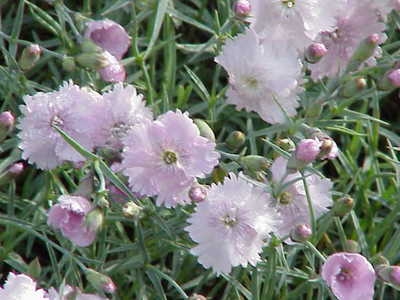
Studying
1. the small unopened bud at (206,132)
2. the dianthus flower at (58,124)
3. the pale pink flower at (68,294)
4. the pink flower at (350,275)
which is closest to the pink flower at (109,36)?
the dianthus flower at (58,124)

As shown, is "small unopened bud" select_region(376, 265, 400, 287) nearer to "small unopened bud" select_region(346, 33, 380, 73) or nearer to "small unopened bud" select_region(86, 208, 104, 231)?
"small unopened bud" select_region(346, 33, 380, 73)

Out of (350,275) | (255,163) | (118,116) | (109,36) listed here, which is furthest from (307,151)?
(109,36)

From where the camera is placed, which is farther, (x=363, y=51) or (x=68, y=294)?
(x=363, y=51)

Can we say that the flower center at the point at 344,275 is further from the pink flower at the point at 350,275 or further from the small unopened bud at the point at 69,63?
the small unopened bud at the point at 69,63

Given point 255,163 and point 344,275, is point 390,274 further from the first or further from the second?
point 255,163

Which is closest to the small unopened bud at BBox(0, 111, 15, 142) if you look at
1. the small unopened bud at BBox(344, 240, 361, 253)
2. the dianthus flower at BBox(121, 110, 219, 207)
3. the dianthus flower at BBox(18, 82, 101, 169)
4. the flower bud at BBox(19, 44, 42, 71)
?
the dianthus flower at BBox(18, 82, 101, 169)

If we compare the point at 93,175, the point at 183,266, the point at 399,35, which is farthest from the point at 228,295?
the point at 399,35
